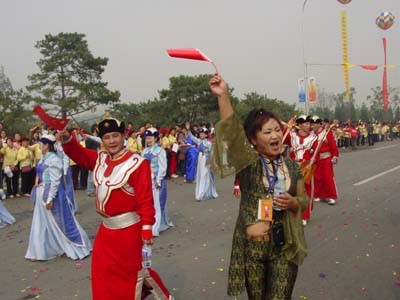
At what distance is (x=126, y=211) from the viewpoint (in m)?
3.42

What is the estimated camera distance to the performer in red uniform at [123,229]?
3334 mm

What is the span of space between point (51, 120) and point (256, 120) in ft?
5.26

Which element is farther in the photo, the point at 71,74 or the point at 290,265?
the point at 71,74

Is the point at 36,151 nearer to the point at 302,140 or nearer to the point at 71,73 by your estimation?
the point at 302,140

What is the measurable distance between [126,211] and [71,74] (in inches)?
1241

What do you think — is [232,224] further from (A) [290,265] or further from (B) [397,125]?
(B) [397,125]

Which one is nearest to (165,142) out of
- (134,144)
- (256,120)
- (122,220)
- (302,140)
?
(134,144)

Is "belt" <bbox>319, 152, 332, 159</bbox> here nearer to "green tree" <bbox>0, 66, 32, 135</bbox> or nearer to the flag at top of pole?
the flag at top of pole

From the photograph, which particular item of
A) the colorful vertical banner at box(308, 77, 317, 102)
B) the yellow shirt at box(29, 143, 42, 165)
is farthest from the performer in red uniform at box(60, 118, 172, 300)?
the colorful vertical banner at box(308, 77, 317, 102)

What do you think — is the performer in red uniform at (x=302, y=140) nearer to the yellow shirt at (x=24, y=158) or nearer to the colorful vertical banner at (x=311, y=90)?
the yellow shirt at (x=24, y=158)

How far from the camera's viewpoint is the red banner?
3.26 m

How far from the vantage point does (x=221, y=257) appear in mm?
5824

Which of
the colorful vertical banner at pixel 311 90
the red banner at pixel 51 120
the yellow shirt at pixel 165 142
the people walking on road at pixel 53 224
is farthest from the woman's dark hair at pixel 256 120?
the colorful vertical banner at pixel 311 90

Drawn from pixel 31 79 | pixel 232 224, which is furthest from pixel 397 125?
pixel 232 224
